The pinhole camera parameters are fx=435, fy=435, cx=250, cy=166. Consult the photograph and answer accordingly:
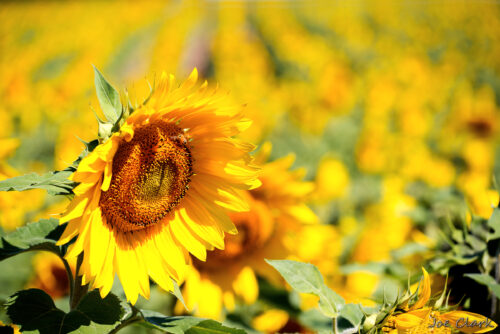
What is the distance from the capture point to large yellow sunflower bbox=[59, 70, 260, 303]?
0.93 meters

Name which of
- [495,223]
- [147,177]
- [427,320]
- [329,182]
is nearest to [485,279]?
[495,223]

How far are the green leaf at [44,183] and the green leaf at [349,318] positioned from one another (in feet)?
2.14

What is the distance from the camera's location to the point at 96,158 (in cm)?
85

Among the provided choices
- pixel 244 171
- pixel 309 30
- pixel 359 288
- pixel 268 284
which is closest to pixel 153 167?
pixel 244 171

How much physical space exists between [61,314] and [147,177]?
36 cm

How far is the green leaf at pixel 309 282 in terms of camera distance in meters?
0.97

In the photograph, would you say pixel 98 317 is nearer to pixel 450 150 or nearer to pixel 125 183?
pixel 125 183

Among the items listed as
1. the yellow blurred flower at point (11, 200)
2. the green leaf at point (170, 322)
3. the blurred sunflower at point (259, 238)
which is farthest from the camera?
the blurred sunflower at point (259, 238)

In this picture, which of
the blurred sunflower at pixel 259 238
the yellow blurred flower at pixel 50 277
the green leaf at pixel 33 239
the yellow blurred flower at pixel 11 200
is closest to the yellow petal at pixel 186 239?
the green leaf at pixel 33 239

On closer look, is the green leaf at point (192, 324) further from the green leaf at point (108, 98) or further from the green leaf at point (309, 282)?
the green leaf at point (108, 98)

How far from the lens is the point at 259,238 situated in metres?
1.78

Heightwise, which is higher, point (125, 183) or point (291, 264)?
point (125, 183)

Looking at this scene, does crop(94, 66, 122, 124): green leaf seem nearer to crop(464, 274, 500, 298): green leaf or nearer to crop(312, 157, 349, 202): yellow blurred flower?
crop(464, 274, 500, 298): green leaf

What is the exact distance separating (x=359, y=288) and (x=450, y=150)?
3027 mm
